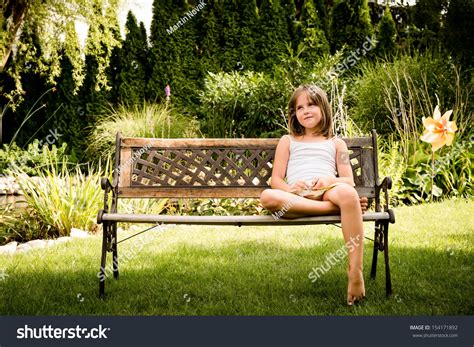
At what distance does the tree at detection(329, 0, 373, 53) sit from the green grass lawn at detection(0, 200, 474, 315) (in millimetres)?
5682

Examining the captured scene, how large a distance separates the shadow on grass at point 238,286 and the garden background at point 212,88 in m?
0.13

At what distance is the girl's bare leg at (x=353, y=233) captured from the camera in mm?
2418

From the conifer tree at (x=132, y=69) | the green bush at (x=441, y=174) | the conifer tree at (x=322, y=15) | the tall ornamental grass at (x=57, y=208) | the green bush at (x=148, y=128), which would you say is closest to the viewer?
the tall ornamental grass at (x=57, y=208)

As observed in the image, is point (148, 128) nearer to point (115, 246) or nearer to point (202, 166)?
point (202, 166)

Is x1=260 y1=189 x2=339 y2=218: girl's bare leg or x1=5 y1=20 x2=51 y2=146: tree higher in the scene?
x1=5 y1=20 x2=51 y2=146: tree

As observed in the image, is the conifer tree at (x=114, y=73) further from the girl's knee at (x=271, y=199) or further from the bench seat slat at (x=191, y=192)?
the girl's knee at (x=271, y=199)

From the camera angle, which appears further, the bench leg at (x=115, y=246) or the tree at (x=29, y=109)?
the tree at (x=29, y=109)

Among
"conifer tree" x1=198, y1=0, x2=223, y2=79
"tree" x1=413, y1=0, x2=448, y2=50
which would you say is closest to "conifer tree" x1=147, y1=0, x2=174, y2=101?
"conifer tree" x1=198, y1=0, x2=223, y2=79

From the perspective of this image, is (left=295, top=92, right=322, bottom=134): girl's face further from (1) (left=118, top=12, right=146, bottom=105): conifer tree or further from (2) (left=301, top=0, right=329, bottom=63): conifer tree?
(2) (left=301, top=0, right=329, bottom=63): conifer tree

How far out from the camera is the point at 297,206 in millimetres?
2512

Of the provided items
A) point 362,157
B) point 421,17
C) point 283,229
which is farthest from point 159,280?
point 421,17

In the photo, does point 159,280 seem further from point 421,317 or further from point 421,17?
point 421,17

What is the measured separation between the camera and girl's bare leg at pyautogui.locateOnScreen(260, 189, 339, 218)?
252cm

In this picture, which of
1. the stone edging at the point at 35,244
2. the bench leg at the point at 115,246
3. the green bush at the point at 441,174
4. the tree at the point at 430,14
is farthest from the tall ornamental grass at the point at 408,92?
the bench leg at the point at 115,246
